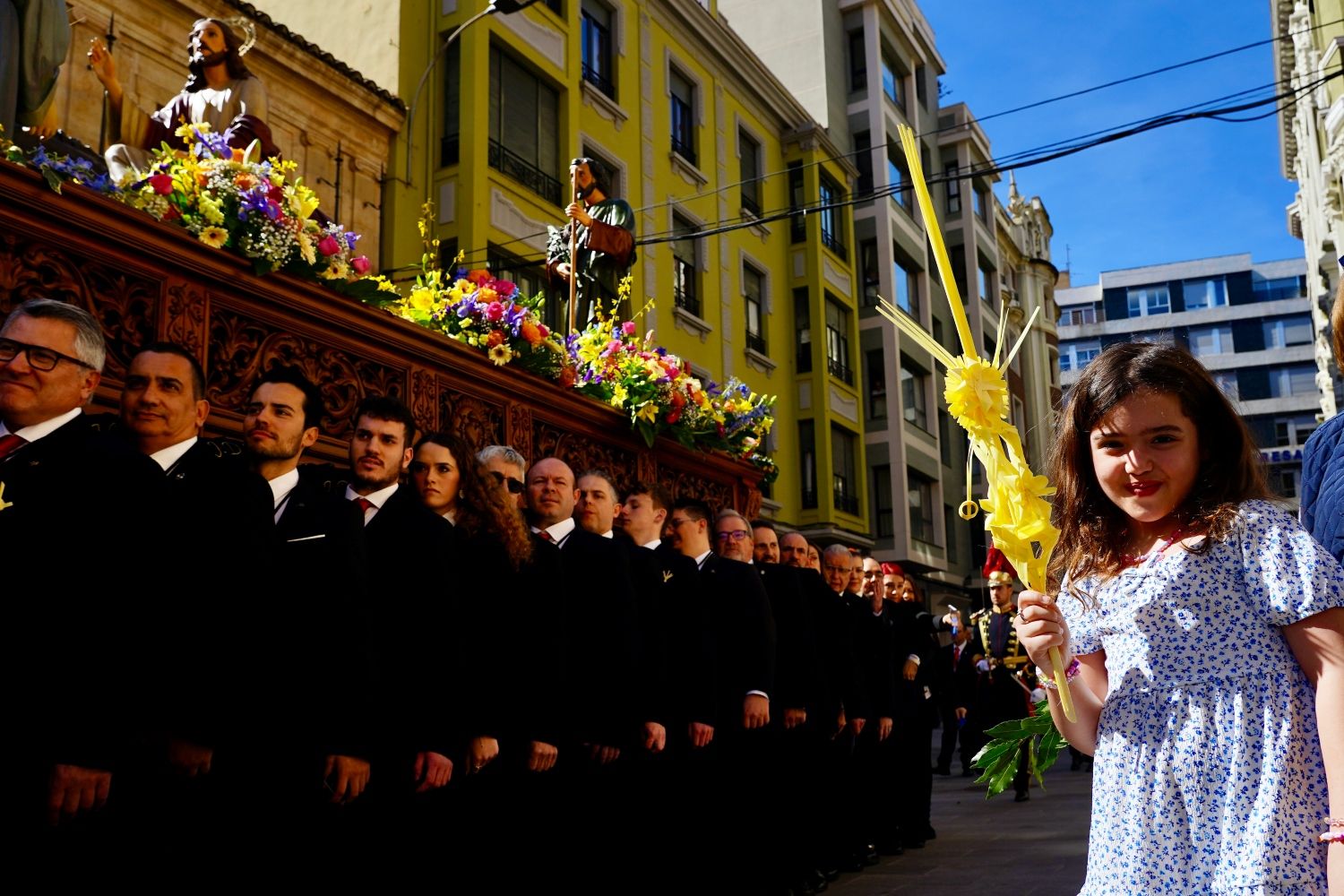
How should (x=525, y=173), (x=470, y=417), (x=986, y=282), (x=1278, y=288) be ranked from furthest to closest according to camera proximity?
(x=1278, y=288) < (x=986, y=282) < (x=525, y=173) < (x=470, y=417)

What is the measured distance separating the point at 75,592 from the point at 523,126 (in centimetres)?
1552

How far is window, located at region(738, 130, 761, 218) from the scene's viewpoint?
2534 centimetres

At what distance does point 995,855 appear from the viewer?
7957 mm

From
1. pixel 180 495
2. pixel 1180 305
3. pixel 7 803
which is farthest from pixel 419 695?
pixel 1180 305

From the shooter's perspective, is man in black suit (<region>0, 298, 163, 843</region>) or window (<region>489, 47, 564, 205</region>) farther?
window (<region>489, 47, 564, 205</region>)

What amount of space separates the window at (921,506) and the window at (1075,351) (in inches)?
2285

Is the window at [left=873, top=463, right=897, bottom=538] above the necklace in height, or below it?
above

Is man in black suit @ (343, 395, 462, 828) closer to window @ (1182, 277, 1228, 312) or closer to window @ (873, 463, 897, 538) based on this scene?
window @ (873, 463, 897, 538)

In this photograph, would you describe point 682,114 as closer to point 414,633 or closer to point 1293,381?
point 414,633

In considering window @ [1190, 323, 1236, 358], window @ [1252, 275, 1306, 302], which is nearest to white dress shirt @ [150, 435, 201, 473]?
window @ [1190, 323, 1236, 358]

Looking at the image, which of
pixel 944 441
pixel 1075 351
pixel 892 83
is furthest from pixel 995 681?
pixel 1075 351

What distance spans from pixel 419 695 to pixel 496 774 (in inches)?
29.1

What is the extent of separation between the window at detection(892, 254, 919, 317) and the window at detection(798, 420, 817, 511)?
5692mm

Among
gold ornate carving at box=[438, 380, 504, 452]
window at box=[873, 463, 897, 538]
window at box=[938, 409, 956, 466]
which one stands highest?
window at box=[938, 409, 956, 466]
